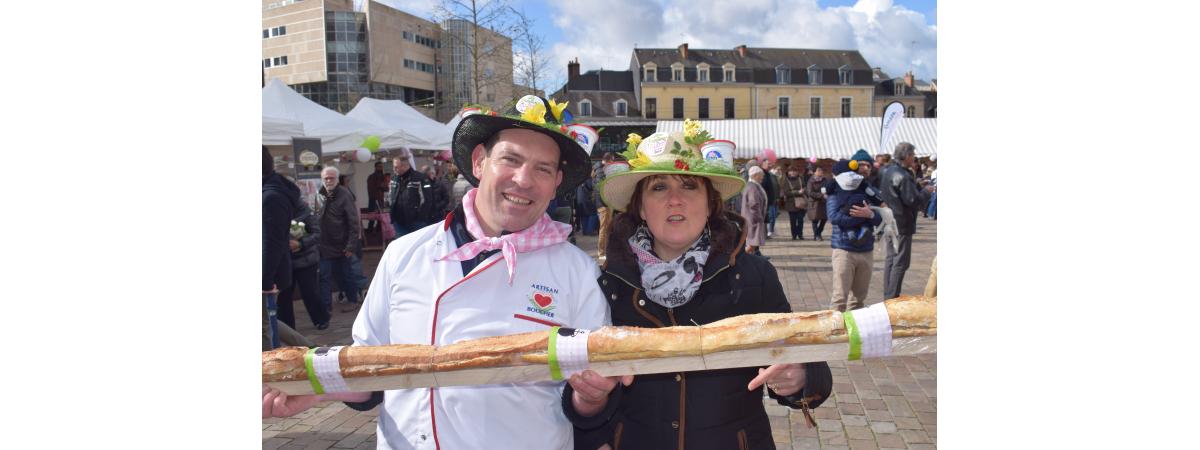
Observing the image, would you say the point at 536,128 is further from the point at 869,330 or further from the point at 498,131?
the point at 869,330

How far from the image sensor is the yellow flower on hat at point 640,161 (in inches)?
84.3

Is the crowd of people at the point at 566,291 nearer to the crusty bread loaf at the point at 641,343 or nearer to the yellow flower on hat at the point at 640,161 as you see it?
the yellow flower on hat at the point at 640,161

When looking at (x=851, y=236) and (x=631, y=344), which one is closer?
(x=631, y=344)

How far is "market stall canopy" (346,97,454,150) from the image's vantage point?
13.0m

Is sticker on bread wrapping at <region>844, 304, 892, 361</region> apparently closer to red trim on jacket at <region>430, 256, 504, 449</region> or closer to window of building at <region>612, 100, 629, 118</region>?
red trim on jacket at <region>430, 256, 504, 449</region>

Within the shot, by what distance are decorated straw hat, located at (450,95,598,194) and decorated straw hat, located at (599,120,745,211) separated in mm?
138

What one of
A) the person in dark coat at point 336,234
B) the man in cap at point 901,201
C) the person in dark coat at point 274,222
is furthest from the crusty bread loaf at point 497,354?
the person in dark coat at point 336,234

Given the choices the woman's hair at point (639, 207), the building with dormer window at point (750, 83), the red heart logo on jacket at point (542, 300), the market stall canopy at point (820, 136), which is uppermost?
the building with dormer window at point (750, 83)

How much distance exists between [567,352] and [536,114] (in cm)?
75

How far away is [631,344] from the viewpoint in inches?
56.5

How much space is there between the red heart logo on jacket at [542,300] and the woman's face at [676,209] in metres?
0.45

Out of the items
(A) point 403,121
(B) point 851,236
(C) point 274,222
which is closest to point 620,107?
(A) point 403,121

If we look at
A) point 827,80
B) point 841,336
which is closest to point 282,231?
point 841,336
